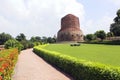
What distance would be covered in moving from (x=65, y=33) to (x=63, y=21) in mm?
8145

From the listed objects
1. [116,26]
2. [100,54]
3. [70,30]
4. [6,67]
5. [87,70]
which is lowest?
[100,54]

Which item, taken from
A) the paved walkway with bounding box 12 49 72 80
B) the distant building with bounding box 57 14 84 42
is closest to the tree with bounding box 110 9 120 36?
the distant building with bounding box 57 14 84 42

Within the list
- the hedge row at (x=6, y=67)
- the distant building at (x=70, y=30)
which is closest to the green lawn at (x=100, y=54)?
the hedge row at (x=6, y=67)

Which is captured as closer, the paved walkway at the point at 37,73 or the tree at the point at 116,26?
the paved walkway at the point at 37,73

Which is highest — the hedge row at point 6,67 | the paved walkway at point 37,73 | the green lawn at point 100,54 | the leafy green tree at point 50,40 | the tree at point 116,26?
the tree at point 116,26

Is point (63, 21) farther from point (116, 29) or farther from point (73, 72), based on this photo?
point (73, 72)

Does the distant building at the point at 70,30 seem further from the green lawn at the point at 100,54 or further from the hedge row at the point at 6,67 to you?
the hedge row at the point at 6,67

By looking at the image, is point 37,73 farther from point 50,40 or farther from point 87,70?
point 50,40

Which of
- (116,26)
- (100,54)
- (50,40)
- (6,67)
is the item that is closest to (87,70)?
(6,67)

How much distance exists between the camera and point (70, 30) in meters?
96.8

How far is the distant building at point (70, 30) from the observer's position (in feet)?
309

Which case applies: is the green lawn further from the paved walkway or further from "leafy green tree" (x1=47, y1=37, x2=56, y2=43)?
"leafy green tree" (x1=47, y1=37, x2=56, y2=43)

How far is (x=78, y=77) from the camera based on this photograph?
10.4 meters

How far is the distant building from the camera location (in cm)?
9419
